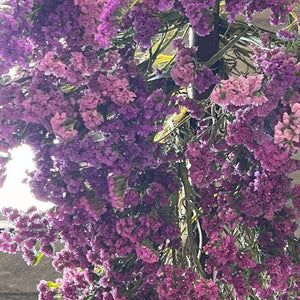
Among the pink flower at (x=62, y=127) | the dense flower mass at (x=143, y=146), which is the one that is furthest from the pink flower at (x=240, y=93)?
the pink flower at (x=62, y=127)

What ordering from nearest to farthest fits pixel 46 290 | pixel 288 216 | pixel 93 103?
pixel 93 103, pixel 288 216, pixel 46 290

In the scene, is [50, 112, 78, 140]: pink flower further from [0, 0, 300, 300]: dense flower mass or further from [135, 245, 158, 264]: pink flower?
[135, 245, 158, 264]: pink flower

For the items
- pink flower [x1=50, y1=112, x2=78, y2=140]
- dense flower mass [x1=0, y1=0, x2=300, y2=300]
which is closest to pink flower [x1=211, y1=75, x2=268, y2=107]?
dense flower mass [x1=0, y1=0, x2=300, y2=300]

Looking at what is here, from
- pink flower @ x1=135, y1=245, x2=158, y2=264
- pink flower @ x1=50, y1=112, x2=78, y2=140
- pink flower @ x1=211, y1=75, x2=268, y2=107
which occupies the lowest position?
pink flower @ x1=135, y1=245, x2=158, y2=264

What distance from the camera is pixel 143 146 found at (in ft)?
2.47

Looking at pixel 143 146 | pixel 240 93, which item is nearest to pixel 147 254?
pixel 143 146

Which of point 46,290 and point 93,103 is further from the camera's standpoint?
point 46,290

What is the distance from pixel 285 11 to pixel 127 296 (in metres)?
0.51

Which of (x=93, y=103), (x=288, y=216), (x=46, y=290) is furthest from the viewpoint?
(x=46, y=290)

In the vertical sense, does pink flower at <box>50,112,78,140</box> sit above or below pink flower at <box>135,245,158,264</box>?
above

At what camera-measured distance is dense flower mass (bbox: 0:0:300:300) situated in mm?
694

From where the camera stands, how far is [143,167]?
770 mm

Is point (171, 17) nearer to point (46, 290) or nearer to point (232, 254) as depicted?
point (232, 254)

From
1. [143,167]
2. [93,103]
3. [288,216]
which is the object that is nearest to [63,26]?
[93,103]
